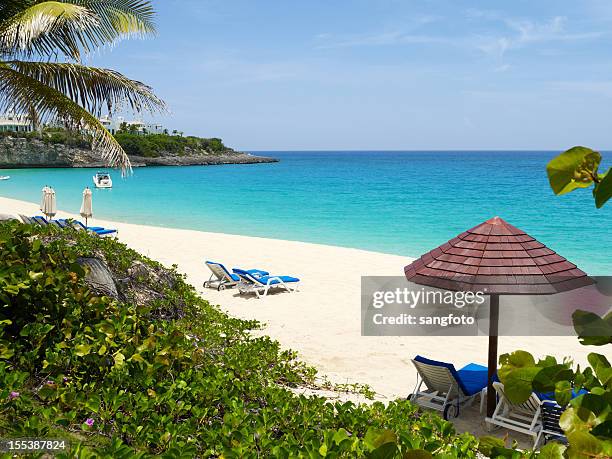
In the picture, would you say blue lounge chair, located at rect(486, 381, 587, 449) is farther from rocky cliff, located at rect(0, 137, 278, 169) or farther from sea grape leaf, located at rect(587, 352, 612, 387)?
rocky cliff, located at rect(0, 137, 278, 169)

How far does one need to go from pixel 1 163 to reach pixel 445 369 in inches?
2974

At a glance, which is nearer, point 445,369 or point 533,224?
point 445,369

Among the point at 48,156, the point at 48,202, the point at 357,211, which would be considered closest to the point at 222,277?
the point at 48,202

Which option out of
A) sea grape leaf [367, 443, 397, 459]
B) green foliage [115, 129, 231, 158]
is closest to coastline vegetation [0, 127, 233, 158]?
green foliage [115, 129, 231, 158]

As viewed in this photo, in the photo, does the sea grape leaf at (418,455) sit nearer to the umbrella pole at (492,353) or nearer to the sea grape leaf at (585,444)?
the sea grape leaf at (585,444)

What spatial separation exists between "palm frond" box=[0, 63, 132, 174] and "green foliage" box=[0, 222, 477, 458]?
17.6 feet

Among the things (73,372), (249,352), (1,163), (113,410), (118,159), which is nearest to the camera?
(113,410)

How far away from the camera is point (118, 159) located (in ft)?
30.4

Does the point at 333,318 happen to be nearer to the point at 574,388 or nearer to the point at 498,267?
the point at 498,267

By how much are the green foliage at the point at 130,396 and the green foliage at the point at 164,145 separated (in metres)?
70.6

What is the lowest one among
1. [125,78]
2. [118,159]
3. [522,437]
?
[522,437]

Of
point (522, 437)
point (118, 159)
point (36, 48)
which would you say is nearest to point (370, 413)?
point (522, 437)

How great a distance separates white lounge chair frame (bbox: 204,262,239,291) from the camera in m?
10.5

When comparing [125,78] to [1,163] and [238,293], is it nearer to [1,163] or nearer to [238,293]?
[238,293]
